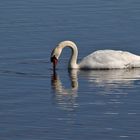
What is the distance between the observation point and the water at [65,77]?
1596 centimetres

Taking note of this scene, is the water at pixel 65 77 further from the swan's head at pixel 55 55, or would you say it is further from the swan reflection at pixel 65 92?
the swan's head at pixel 55 55

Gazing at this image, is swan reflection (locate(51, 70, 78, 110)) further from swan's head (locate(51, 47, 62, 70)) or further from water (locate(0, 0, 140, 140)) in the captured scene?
swan's head (locate(51, 47, 62, 70))

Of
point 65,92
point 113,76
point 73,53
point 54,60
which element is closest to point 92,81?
point 113,76

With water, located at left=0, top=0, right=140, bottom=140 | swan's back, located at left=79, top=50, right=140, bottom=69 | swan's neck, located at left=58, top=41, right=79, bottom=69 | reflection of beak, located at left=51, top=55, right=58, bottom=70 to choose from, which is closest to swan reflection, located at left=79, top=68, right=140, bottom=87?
water, located at left=0, top=0, right=140, bottom=140

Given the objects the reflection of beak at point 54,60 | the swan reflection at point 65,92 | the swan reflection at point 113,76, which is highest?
the reflection of beak at point 54,60

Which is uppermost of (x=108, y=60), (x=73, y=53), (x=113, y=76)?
(x=73, y=53)

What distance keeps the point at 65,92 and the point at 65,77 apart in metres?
2.02

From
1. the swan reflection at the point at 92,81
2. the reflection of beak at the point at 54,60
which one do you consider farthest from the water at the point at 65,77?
the reflection of beak at the point at 54,60

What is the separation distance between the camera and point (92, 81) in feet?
67.7

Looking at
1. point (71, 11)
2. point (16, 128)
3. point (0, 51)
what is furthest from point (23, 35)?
point (16, 128)

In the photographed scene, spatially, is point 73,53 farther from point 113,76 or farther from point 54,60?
point 113,76

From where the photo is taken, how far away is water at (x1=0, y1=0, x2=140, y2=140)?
52.4 feet

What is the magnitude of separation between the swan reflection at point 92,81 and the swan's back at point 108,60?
24 cm

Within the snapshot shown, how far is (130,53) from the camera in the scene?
22.7 metres
